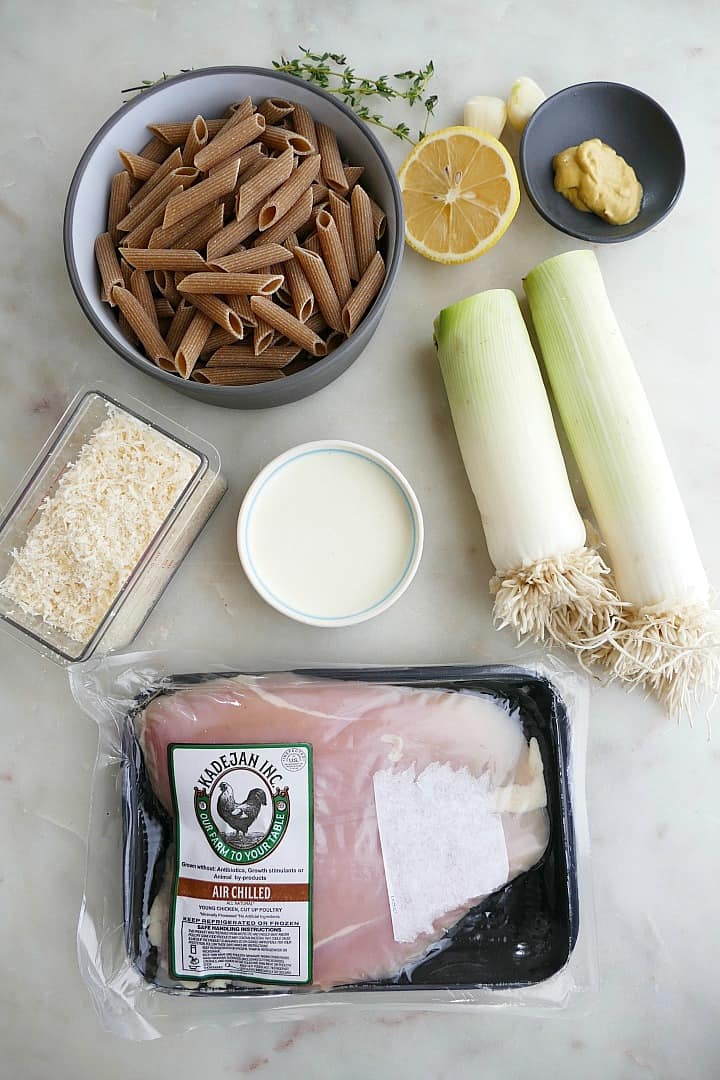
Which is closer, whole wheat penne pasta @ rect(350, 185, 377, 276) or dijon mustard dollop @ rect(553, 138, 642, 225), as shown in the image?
whole wheat penne pasta @ rect(350, 185, 377, 276)

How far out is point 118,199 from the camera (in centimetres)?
116

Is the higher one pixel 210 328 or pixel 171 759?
pixel 210 328

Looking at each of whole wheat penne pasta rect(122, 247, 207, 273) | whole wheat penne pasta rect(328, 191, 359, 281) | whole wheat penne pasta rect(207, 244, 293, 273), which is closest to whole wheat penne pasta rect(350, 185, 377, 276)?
whole wheat penne pasta rect(328, 191, 359, 281)

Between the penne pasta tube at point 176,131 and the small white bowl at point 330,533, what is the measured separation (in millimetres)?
461

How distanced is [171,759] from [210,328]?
1.95ft

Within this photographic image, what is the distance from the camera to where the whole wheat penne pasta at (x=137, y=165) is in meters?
1.13

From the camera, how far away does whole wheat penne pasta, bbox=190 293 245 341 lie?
111 cm

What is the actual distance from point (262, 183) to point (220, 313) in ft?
0.60

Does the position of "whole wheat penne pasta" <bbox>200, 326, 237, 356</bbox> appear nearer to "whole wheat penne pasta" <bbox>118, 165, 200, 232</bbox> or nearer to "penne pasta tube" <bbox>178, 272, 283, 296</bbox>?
"penne pasta tube" <bbox>178, 272, 283, 296</bbox>

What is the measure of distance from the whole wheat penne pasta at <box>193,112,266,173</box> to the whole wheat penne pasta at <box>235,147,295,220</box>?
50 millimetres

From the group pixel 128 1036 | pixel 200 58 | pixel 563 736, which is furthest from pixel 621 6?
pixel 128 1036

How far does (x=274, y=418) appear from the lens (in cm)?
130

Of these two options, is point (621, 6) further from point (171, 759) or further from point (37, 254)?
point (171, 759)

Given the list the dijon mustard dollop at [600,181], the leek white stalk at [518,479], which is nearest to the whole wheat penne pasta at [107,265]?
the leek white stalk at [518,479]
